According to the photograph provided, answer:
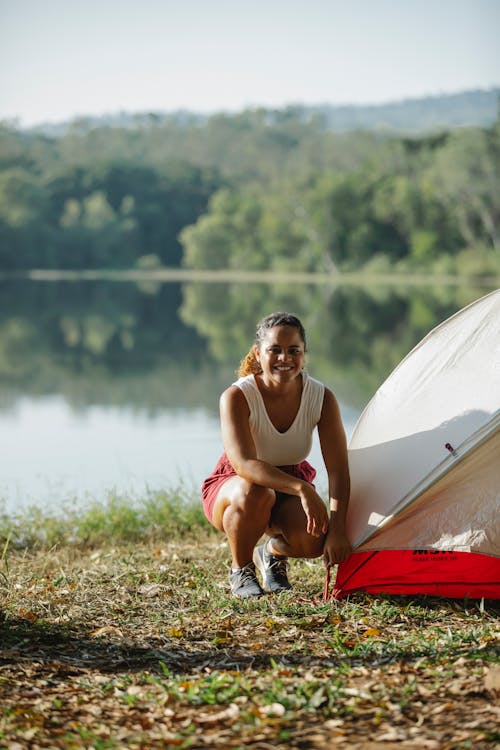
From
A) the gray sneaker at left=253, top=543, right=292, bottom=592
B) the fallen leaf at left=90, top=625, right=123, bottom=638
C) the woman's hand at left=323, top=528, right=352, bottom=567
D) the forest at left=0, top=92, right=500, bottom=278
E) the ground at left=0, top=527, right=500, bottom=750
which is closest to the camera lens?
the ground at left=0, top=527, right=500, bottom=750

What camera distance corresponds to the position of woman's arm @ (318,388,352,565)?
437 centimetres

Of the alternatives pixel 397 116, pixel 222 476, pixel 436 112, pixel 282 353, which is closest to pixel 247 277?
pixel 222 476

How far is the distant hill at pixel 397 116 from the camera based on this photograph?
122m

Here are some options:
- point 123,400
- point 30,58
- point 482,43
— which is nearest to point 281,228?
point 482,43

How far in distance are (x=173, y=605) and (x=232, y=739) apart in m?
1.64

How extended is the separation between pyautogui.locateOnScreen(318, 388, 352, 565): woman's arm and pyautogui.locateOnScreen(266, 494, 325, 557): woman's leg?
0.30ft

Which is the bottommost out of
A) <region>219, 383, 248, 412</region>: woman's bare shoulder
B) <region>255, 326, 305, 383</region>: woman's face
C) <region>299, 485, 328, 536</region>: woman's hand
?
<region>299, 485, 328, 536</region>: woman's hand

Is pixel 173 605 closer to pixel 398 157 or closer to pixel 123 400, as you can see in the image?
pixel 123 400

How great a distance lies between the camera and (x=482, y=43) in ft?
272

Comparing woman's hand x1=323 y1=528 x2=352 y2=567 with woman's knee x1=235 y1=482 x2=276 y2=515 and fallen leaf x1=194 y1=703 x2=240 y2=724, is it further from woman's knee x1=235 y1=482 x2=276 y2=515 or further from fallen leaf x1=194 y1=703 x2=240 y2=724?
fallen leaf x1=194 y1=703 x2=240 y2=724

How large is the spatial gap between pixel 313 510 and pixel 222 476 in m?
0.64

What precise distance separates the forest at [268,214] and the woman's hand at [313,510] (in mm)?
48870

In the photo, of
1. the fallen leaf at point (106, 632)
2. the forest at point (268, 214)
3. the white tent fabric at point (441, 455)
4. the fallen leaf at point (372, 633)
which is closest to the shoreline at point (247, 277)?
the forest at point (268, 214)

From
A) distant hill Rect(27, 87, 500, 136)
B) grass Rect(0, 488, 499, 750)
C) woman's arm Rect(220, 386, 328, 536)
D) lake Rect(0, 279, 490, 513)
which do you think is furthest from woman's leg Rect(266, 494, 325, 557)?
distant hill Rect(27, 87, 500, 136)
